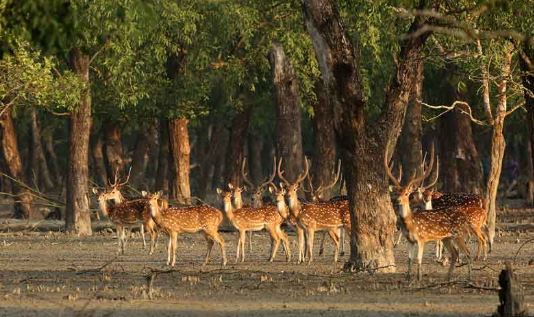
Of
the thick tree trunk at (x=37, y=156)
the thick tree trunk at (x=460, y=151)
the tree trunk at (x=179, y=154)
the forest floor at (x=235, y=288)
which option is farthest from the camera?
the thick tree trunk at (x=37, y=156)

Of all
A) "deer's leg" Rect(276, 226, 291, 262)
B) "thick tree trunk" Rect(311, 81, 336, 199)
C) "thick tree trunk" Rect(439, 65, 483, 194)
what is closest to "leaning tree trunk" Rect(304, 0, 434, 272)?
"deer's leg" Rect(276, 226, 291, 262)

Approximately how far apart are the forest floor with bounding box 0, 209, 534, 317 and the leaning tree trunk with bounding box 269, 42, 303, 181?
22.9 ft

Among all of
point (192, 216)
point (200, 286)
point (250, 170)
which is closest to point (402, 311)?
point (200, 286)

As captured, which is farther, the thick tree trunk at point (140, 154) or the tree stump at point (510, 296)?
the thick tree trunk at point (140, 154)

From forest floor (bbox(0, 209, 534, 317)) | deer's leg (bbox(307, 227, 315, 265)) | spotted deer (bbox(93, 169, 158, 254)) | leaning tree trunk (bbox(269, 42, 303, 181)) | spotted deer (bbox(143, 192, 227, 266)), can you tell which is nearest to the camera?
forest floor (bbox(0, 209, 534, 317))

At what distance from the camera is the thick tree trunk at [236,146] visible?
4550 centimetres

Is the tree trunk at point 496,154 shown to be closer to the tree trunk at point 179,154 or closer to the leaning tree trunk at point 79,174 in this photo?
the leaning tree trunk at point 79,174

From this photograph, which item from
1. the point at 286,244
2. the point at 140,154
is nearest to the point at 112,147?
the point at 140,154

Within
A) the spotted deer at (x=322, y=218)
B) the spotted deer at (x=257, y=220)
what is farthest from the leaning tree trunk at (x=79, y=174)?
the spotted deer at (x=322, y=218)

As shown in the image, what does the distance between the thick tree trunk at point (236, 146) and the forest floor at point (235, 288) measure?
19840mm

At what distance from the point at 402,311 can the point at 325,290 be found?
7.43 feet

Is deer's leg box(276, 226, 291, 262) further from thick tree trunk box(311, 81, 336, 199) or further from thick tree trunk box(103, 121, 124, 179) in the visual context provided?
thick tree trunk box(103, 121, 124, 179)

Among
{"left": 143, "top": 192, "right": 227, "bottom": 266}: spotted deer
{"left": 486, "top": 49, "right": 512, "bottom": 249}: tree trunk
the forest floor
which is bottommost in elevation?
the forest floor

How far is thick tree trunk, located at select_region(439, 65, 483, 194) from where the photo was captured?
4112cm
